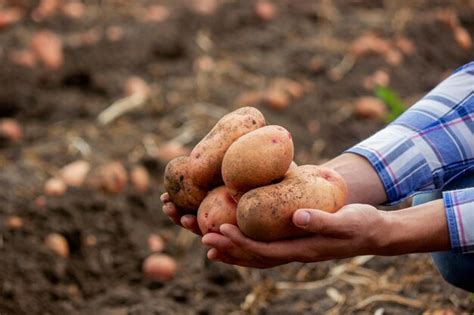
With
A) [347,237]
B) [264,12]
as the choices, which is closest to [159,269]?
[347,237]

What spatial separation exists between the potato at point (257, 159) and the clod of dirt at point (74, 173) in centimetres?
150

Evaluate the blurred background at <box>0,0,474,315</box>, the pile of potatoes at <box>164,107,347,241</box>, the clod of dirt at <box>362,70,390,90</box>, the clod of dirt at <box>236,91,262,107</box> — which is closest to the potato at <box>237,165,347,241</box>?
the pile of potatoes at <box>164,107,347,241</box>

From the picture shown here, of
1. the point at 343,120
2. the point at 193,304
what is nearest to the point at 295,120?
the point at 343,120

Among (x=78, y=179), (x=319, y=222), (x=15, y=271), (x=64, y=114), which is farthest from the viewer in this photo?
(x=64, y=114)

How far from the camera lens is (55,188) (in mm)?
2879

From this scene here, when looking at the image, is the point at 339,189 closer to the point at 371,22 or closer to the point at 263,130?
the point at 263,130

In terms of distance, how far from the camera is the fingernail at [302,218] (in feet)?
4.69

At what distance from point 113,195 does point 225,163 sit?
153cm

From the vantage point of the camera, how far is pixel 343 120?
399 cm

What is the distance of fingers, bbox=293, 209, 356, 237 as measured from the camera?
4.69ft

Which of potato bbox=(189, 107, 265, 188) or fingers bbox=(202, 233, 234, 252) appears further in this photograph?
potato bbox=(189, 107, 265, 188)

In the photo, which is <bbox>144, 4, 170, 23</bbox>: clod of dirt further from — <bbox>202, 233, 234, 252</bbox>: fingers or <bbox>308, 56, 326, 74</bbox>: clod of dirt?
<bbox>202, 233, 234, 252</bbox>: fingers

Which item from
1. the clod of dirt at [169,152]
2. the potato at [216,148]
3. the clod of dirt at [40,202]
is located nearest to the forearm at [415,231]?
the potato at [216,148]

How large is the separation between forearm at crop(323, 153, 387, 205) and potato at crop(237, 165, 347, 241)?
0.26 m
